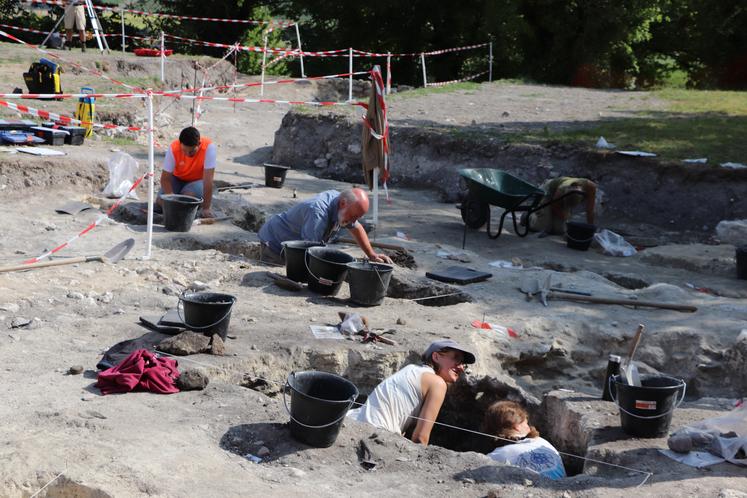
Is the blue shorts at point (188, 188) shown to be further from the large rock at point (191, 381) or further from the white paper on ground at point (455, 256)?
the large rock at point (191, 381)

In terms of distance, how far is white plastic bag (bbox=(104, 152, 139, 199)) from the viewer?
11.0 metres

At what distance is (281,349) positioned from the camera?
253 inches

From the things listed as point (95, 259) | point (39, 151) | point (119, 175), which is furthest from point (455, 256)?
point (39, 151)

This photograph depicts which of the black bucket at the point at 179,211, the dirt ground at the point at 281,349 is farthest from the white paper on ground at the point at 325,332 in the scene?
the black bucket at the point at 179,211

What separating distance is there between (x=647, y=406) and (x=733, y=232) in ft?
21.6

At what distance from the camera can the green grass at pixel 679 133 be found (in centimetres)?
1366

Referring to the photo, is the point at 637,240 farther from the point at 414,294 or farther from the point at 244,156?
the point at 244,156

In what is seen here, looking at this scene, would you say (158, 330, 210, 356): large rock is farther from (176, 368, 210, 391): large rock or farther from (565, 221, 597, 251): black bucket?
(565, 221, 597, 251): black bucket

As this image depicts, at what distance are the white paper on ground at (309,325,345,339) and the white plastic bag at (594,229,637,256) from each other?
5.12 metres

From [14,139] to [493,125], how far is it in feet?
27.6

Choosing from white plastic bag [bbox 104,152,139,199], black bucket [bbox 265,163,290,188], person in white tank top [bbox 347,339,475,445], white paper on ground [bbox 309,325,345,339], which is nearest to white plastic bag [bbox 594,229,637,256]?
black bucket [bbox 265,163,290,188]

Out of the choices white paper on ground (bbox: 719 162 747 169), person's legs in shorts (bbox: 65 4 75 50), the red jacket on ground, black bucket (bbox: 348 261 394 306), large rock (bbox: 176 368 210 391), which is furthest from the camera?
person's legs in shorts (bbox: 65 4 75 50)

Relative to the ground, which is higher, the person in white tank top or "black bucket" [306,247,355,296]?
"black bucket" [306,247,355,296]

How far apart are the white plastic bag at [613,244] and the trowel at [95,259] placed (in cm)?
583
